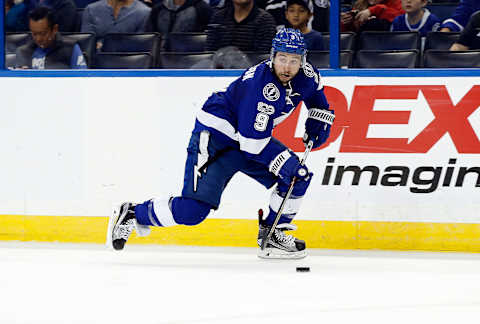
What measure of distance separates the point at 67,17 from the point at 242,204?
1.64 metres

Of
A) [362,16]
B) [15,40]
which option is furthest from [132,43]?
[362,16]

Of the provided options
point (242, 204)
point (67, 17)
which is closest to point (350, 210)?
point (242, 204)

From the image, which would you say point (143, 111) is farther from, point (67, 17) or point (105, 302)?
point (105, 302)

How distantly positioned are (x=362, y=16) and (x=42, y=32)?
1.95 meters

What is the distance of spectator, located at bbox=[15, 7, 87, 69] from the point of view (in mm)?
5191

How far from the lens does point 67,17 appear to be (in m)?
5.37

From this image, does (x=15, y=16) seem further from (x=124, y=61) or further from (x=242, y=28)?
(x=242, y=28)

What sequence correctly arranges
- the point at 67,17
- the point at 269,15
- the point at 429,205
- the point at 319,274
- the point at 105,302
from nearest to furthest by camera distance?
the point at 105,302 → the point at 319,274 → the point at 429,205 → the point at 269,15 → the point at 67,17

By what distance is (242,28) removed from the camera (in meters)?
5.01

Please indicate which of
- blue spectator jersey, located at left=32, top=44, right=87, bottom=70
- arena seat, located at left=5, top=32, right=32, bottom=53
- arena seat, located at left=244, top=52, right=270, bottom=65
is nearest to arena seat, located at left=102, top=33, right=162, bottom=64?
blue spectator jersey, located at left=32, top=44, right=87, bottom=70

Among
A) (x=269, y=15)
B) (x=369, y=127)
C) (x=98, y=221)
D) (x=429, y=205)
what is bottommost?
(x=98, y=221)

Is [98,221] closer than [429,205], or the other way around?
[429,205]

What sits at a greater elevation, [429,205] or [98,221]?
[429,205]

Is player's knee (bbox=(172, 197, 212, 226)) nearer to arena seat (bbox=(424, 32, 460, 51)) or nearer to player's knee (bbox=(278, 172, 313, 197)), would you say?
player's knee (bbox=(278, 172, 313, 197))
